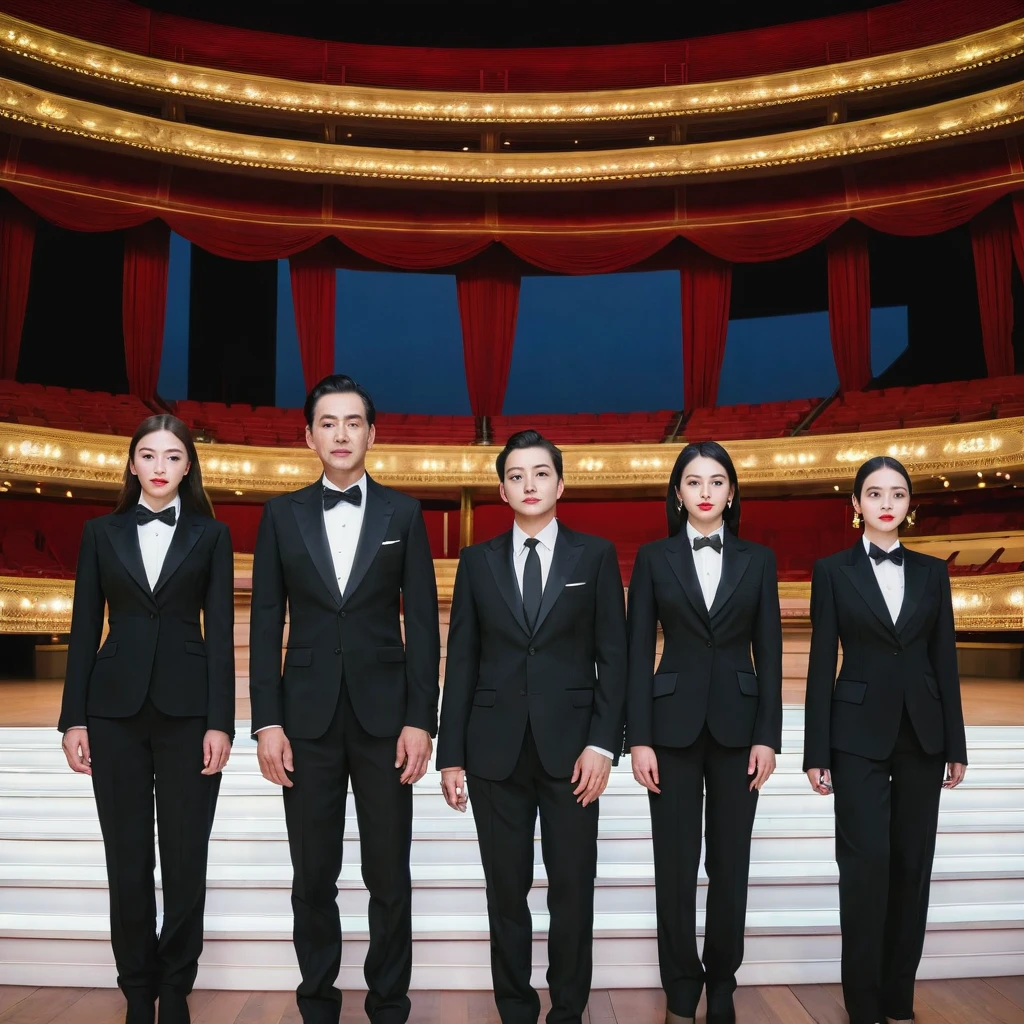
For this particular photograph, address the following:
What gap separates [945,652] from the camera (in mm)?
2291

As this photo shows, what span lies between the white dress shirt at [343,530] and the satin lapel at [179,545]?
0.33 m

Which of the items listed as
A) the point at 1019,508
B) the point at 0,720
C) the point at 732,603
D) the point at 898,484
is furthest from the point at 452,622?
the point at 1019,508

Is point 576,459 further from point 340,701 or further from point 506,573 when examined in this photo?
point 340,701

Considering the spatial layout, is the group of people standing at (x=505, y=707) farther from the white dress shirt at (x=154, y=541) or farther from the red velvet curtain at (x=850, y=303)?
the red velvet curtain at (x=850, y=303)

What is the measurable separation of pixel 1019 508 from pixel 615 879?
8868 millimetres

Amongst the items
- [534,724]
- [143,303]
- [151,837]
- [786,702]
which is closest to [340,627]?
[534,724]

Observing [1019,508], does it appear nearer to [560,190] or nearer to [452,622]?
[560,190]

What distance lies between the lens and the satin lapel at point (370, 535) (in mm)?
2082

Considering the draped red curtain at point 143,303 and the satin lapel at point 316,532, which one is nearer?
the satin lapel at point 316,532

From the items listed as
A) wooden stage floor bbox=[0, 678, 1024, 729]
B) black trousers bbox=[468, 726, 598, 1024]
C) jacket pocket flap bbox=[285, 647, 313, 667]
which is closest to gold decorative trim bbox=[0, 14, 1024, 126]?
wooden stage floor bbox=[0, 678, 1024, 729]

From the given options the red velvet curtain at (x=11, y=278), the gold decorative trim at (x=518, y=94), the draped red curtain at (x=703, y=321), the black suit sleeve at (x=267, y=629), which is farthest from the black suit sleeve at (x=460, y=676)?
the gold decorative trim at (x=518, y=94)

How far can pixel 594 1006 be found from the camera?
7.91 feet

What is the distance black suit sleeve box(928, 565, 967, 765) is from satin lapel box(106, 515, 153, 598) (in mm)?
1828

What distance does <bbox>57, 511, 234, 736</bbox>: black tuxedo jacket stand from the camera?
214cm
